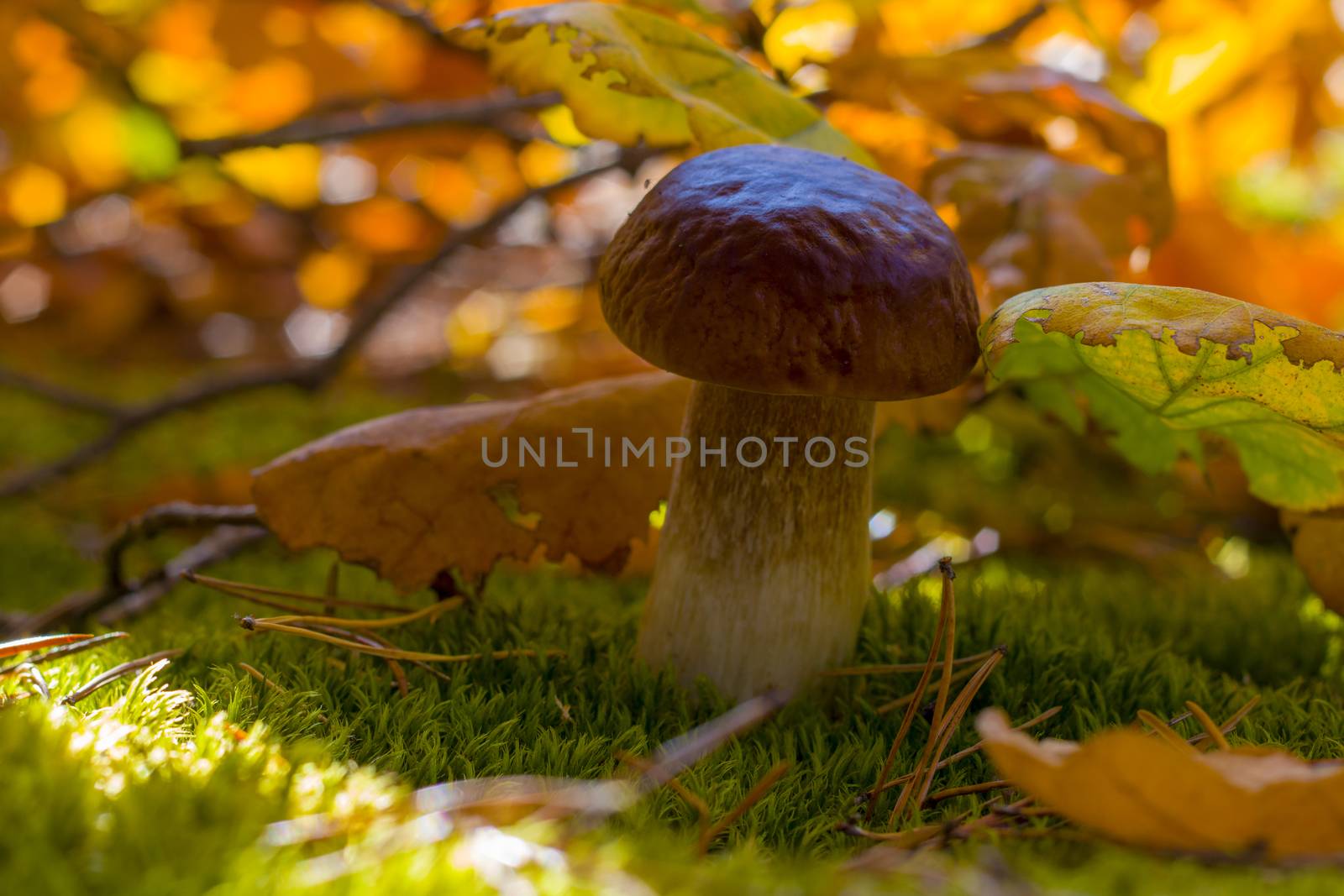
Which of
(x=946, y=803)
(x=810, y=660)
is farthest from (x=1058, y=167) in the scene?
(x=946, y=803)

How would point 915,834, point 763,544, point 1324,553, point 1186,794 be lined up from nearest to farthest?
point 1186,794, point 915,834, point 763,544, point 1324,553

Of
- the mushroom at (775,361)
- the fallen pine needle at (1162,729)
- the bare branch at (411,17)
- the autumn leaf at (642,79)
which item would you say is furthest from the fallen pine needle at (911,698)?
the bare branch at (411,17)

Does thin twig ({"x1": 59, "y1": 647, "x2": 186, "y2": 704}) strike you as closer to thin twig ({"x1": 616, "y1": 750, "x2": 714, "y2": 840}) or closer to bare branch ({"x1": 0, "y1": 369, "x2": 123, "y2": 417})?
thin twig ({"x1": 616, "y1": 750, "x2": 714, "y2": 840})

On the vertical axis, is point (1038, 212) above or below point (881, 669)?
above

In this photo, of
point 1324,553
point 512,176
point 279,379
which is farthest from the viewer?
point 512,176

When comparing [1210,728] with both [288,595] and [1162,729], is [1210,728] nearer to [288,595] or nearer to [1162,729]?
[1162,729]

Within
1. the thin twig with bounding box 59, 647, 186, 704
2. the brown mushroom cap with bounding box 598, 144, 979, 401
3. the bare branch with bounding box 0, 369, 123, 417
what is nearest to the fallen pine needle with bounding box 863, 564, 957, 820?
the brown mushroom cap with bounding box 598, 144, 979, 401

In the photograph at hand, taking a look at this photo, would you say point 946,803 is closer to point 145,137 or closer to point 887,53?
point 887,53

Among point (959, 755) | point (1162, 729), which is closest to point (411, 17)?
point (959, 755)
